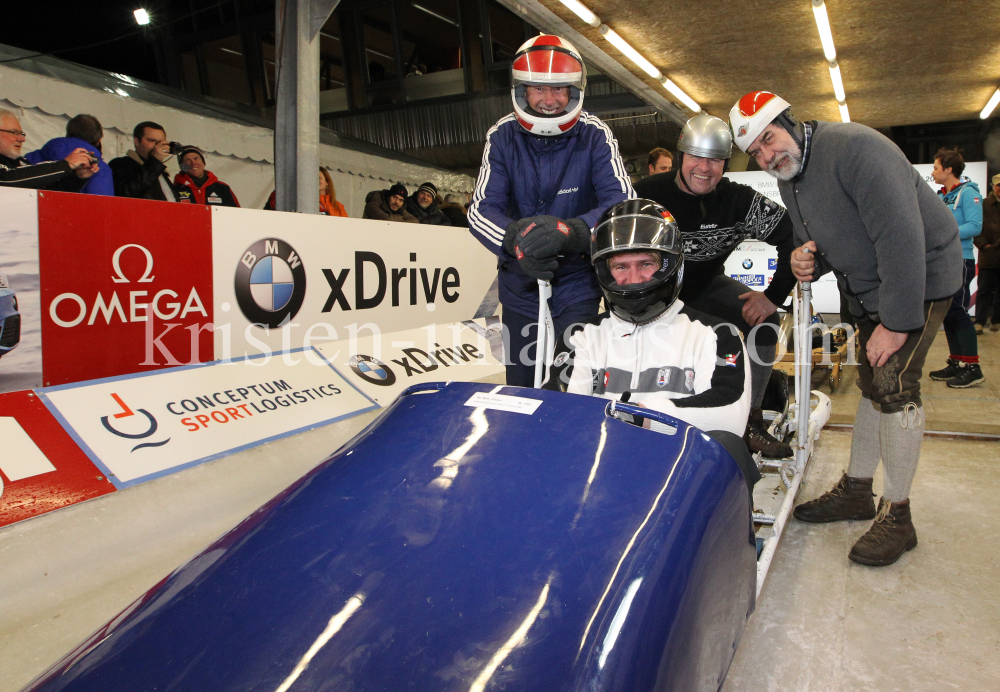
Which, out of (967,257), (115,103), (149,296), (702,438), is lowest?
(702,438)

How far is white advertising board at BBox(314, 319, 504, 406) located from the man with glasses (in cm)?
154

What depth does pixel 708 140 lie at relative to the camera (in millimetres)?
2619

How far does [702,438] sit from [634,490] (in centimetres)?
24

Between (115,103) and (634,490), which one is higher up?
(115,103)

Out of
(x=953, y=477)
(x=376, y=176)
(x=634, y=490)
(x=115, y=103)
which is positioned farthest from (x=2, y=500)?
(x=376, y=176)

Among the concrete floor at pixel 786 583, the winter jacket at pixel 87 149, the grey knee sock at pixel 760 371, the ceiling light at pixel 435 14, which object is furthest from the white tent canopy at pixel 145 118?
the ceiling light at pixel 435 14

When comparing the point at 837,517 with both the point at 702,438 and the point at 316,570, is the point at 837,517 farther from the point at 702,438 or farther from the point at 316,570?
the point at 316,570

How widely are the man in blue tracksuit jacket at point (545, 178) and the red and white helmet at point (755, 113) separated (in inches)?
16.7

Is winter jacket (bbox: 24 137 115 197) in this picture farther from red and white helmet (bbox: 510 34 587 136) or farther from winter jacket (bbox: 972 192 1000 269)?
winter jacket (bbox: 972 192 1000 269)

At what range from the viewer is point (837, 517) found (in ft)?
8.63

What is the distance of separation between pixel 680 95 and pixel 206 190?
5.60 m

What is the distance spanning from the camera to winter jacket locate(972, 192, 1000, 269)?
7676mm

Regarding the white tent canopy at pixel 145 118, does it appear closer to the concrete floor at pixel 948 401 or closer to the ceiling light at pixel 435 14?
the concrete floor at pixel 948 401

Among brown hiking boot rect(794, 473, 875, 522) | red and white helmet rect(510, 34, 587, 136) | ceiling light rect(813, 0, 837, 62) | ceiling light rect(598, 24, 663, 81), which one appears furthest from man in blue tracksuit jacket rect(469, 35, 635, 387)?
ceiling light rect(813, 0, 837, 62)
